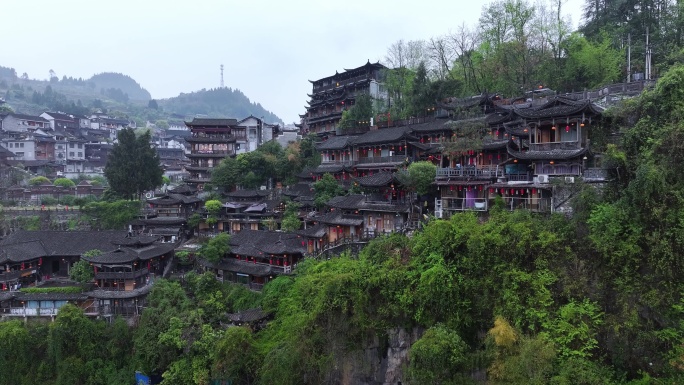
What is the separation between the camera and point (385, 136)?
120 feet

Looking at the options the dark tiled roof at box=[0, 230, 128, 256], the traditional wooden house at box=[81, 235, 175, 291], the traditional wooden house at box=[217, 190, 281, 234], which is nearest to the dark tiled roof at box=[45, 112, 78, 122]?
the dark tiled roof at box=[0, 230, 128, 256]

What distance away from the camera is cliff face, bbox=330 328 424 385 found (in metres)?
21.0

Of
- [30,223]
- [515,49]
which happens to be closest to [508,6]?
[515,49]

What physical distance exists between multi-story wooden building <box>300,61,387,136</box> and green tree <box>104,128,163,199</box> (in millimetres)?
20282

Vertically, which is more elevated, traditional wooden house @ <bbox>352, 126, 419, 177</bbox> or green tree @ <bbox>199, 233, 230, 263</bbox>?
traditional wooden house @ <bbox>352, 126, 419, 177</bbox>

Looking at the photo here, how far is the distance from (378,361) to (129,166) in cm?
3668

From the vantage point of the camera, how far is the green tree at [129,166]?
149 feet

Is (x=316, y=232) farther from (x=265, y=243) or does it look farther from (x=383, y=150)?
(x=383, y=150)

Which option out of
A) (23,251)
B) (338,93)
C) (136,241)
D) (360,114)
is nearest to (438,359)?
(136,241)

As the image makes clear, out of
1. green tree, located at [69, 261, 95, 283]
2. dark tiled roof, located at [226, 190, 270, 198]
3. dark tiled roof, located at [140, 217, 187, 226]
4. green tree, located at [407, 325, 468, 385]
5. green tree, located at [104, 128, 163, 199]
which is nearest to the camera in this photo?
green tree, located at [407, 325, 468, 385]

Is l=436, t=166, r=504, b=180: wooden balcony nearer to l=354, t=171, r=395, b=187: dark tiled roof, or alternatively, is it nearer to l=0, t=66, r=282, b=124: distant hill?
l=354, t=171, r=395, b=187: dark tiled roof

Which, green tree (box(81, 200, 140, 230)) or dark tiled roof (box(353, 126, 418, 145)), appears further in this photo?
green tree (box(81, 200, 140, 230))

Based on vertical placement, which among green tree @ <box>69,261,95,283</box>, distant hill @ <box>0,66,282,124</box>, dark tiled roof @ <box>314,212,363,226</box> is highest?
distant hill @ <box>0,66,282,124</box>

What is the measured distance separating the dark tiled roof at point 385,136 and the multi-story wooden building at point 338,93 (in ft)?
34.8
